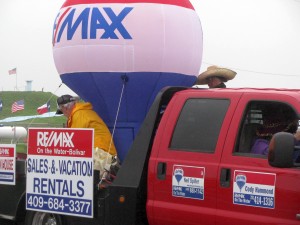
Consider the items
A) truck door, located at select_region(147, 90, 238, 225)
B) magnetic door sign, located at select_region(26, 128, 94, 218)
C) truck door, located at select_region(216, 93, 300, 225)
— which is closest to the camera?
truck door, located at select_region(216, 93, 300, 225)

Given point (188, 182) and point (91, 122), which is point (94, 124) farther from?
point (188, 182)

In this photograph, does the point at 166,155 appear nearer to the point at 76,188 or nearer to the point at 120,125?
the point at 76,188

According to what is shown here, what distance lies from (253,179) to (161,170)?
98 cm

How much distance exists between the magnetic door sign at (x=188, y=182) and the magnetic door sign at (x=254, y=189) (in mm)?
342

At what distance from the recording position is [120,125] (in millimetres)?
8258

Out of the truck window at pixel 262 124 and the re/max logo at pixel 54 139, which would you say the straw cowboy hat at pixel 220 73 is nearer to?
the re/max logo at pixel 54 139

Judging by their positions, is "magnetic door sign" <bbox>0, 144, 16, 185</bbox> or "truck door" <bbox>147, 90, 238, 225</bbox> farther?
"magnetic door sign" <bbox>0, 144, 16, 185</bbox>

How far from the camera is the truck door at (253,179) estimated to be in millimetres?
4785

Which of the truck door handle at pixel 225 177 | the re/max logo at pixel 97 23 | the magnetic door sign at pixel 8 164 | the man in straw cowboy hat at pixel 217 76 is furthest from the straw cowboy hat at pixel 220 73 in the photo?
the truck door handle at pixel 225 177

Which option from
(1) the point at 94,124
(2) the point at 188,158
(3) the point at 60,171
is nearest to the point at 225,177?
(2) the point at 188,158

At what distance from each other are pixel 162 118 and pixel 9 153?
263cm

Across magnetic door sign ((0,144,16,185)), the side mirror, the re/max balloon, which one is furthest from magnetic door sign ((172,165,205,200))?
magnetic door sign ((0,144,16,185))

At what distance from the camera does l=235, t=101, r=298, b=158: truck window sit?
5.29 meters

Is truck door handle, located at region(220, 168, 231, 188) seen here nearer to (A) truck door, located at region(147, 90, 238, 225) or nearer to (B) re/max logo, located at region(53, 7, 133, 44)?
(A) truck door, located at region(147, 90, 238, 225)
